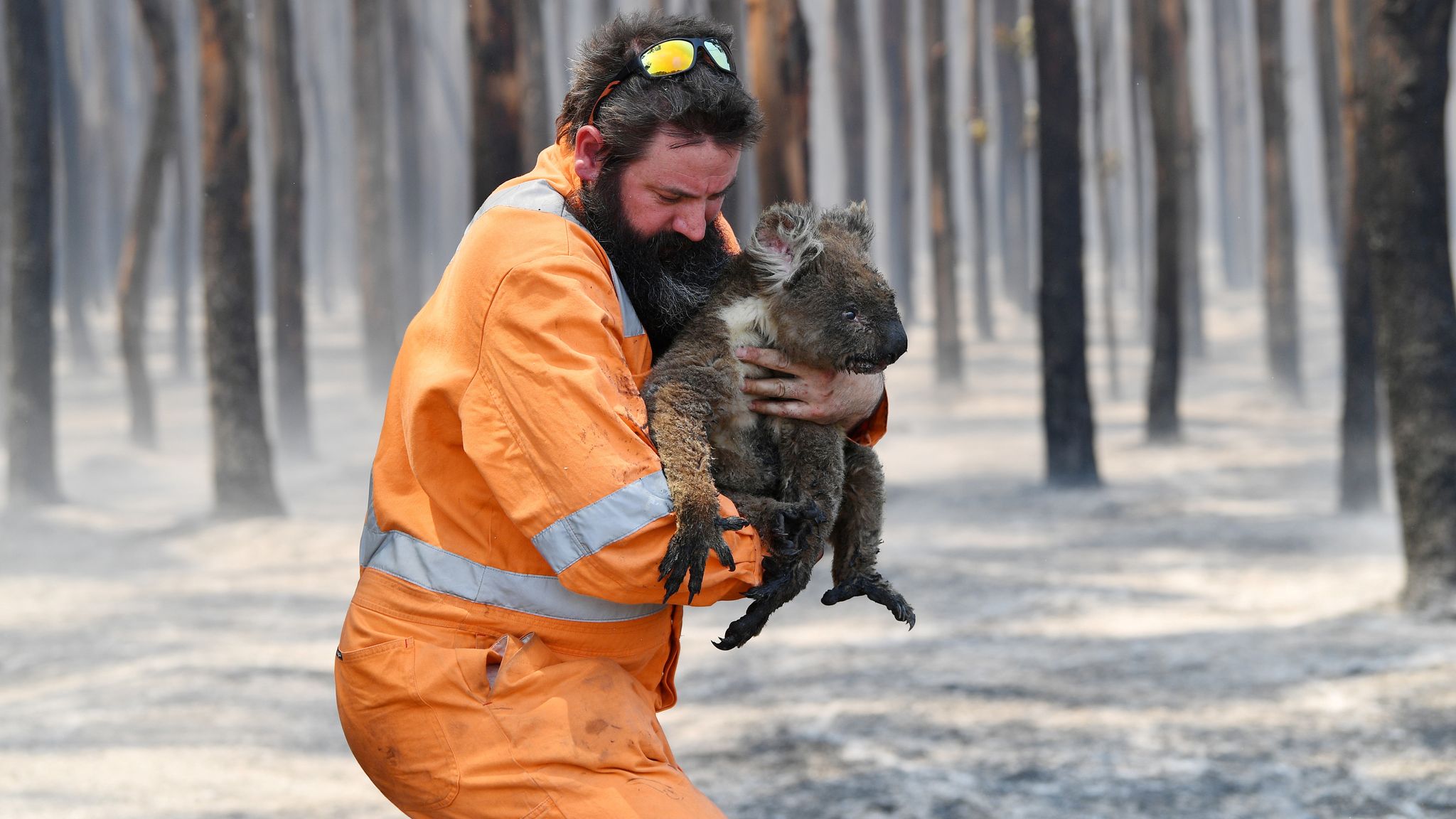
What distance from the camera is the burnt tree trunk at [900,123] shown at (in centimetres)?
2567

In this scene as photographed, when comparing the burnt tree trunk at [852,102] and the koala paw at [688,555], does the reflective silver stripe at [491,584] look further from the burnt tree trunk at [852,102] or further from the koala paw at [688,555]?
the burnt tree trunk at [852,102]

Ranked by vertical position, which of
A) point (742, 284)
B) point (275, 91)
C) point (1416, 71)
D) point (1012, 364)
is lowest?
point (1012, 364)

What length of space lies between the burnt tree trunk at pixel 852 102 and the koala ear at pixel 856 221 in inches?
924

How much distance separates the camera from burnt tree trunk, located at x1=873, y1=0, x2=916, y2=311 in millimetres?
25672

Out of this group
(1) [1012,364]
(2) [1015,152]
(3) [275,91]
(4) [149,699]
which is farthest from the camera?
(2) [1015,152]

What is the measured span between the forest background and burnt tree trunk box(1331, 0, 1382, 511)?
0.03 metres

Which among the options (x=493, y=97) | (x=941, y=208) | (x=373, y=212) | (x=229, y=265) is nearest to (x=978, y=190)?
(x=941, y=208)

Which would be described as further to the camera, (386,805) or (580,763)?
(386,805)

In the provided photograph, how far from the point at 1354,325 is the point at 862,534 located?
9798mm

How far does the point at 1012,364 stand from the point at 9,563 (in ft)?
59.5

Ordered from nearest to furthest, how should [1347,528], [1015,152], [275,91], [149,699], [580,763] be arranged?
[580,763] → [149,699] → [1347,528] → [275,91] → [1015,152]

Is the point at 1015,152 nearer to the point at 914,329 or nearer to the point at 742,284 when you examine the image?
the point at 914,329

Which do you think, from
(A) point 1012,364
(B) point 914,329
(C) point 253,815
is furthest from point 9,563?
(B) point 914,329

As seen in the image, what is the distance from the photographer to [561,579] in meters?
2.05
